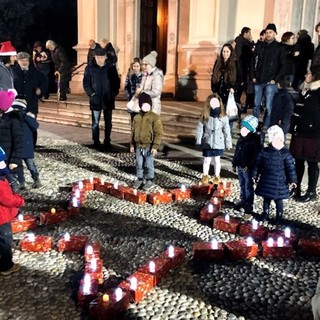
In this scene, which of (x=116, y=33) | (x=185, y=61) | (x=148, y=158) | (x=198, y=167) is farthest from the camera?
(x=116, y=33)

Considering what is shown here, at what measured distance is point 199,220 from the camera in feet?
18.9

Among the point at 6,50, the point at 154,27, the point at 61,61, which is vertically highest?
the point at 154,27

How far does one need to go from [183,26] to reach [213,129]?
914 cm

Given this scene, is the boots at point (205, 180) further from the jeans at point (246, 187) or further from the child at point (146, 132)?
the jeans at point (246, 187)

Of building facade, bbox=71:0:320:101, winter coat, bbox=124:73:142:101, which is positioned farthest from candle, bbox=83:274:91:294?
building facade, bbox=71:0:320:101

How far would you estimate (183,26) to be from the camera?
50.0 feet

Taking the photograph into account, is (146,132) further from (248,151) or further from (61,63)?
(61,63)

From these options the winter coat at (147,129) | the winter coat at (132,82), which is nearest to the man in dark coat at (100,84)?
the winter coat at (132,82)

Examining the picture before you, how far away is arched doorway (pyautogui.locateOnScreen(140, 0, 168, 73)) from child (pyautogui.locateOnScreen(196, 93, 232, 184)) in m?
10.7

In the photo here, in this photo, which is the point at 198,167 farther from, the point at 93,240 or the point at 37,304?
the point at 37,304

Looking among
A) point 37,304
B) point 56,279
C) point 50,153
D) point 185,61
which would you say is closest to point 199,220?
point 56,279

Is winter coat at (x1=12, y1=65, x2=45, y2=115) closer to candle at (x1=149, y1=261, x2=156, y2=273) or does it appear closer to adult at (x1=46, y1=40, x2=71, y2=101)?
candle at (x1=149, y1=261, x2=156, y2=273)

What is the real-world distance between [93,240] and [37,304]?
138 cm

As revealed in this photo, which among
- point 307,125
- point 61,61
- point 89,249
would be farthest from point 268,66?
point 61,61
